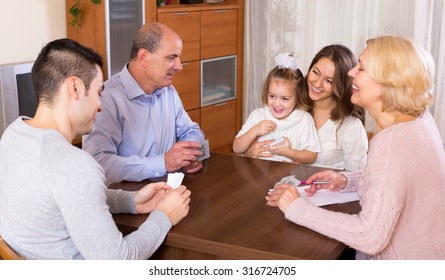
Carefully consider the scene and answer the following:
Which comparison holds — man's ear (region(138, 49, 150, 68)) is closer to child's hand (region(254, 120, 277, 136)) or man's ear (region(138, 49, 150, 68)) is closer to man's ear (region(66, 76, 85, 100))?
child's hand (region(254, 120, 277, 136))

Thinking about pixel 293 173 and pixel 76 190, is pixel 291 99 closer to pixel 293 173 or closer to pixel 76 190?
pixel 293 173

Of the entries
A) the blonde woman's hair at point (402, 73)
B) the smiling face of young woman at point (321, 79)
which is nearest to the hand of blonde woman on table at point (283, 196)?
the blonde woman's hair at point (402, 73)

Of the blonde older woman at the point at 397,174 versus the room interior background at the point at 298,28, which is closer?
the blonde older woman at the point at 397,174

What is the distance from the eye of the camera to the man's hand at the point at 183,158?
2551mm

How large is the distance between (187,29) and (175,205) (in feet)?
10.6

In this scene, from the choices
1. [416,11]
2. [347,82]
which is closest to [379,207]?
[347,82]

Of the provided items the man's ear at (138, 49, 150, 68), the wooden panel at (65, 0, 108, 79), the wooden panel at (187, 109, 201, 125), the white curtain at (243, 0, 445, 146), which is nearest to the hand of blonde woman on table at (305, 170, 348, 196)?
the man's ear at (138, 49, 150, 68)

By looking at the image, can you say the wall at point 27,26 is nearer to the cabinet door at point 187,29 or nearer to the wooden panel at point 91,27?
the wooden panel at point 91,27

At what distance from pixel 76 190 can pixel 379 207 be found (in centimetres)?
83

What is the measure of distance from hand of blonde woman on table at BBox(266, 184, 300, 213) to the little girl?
2.56 feet

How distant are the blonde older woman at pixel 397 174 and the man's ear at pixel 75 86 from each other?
732 mm

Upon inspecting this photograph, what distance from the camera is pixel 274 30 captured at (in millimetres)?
5582

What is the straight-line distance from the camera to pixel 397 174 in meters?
1.87

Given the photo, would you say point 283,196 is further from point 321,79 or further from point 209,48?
point 209,48
